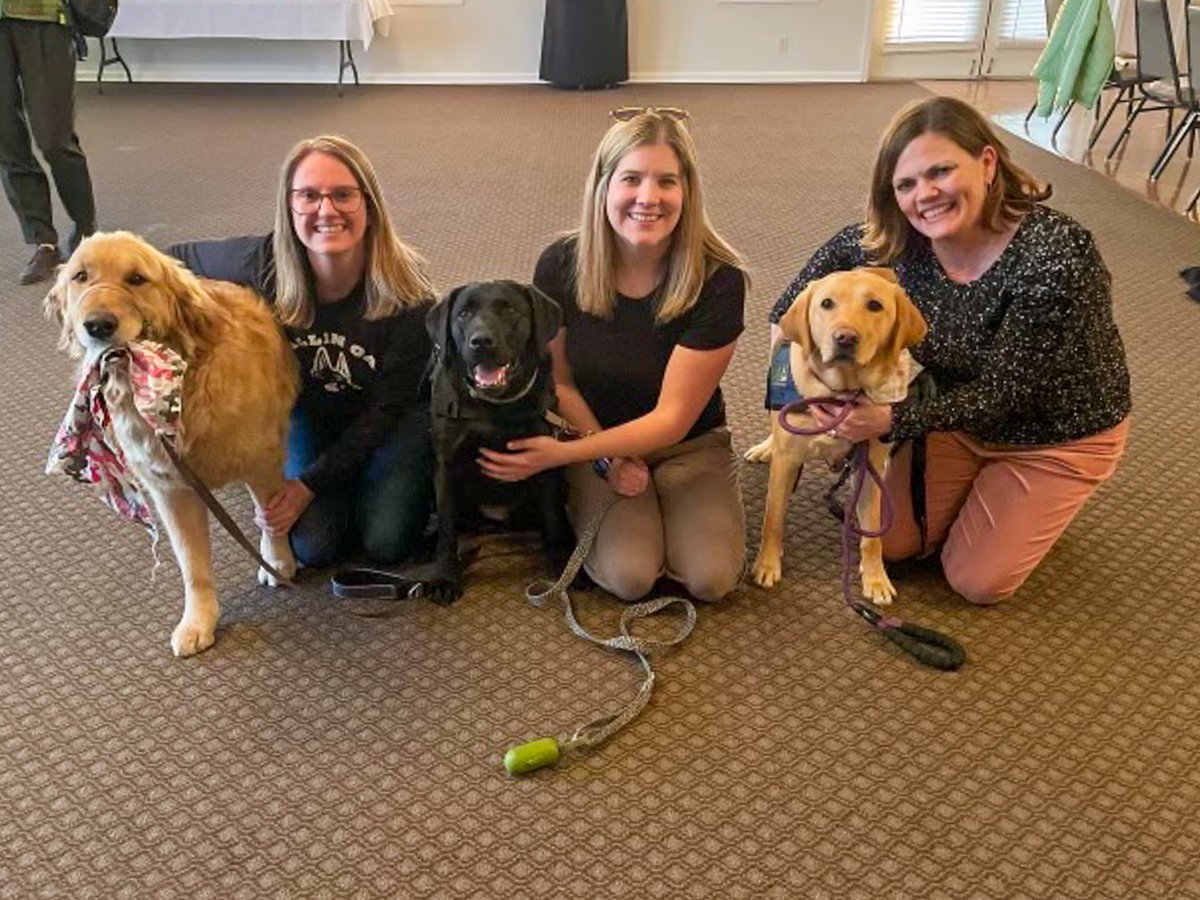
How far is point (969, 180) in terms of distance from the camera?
80.4 inches

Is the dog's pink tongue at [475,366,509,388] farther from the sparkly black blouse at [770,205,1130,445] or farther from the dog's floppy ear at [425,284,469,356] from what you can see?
the sparkly black blouse at [770,205,1130,445]

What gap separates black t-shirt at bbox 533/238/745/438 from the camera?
2.14 m

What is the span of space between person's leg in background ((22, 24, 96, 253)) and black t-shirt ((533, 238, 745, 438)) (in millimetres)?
2775

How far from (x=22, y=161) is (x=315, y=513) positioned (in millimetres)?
2803

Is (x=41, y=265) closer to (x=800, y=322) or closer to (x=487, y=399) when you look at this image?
(x=487, y=399)

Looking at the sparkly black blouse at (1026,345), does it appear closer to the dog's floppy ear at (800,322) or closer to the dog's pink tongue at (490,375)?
the dog's floppy ear at (800,322)

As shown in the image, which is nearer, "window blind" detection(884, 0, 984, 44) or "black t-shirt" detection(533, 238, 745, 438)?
"black t-shirt" detection(533, 238, 745, 438)

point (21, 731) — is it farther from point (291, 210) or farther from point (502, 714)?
point (291, 210)

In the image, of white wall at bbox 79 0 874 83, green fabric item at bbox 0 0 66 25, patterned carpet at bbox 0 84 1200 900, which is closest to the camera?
patterned carpet at bbox 0 84 1200 900

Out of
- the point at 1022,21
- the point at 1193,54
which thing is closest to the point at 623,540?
the point at 1193,54

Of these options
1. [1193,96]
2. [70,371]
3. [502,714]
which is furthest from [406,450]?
[1193,96]

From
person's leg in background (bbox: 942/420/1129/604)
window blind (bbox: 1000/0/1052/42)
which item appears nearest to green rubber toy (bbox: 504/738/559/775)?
person's leg in background (bbox: 942/420/1129/604)

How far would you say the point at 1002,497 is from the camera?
2213 mm

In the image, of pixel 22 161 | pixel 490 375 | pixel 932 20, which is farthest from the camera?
pixel 932 20
